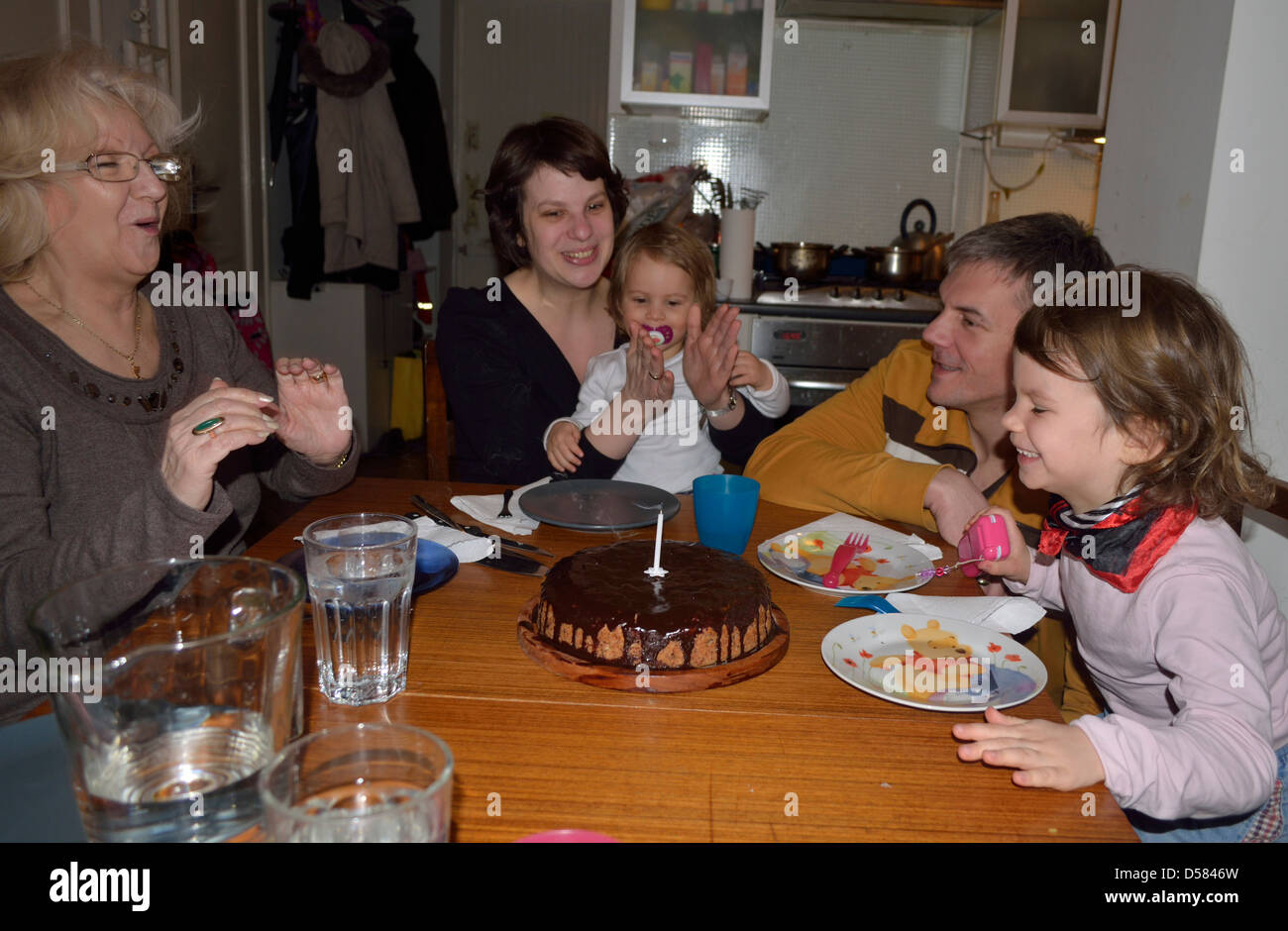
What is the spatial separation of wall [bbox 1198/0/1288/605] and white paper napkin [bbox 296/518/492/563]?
55.5 inches

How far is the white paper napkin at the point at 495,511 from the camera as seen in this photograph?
1460 mm

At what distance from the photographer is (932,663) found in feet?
3.41

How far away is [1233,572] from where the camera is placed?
107 centimetres

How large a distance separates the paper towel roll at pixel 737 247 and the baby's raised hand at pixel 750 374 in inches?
76.4

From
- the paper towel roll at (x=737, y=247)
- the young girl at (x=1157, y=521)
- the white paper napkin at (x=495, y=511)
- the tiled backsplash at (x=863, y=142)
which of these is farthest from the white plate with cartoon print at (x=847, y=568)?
the tiled backsplash at (x=863, y=142)

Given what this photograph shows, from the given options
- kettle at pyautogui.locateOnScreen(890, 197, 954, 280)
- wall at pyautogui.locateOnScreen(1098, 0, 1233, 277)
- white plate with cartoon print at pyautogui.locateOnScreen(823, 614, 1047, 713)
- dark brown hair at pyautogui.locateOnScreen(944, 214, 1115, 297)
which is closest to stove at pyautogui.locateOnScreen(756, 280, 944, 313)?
kettle at pyautogui.locateOnScreen(890, 197, 954, 280)

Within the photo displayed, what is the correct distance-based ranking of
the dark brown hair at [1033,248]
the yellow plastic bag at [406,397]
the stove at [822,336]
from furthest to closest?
1. the yellow plastic bag at [406,397]
2. the stove at [822,336]
3. the dark brown hair at [1033,248]

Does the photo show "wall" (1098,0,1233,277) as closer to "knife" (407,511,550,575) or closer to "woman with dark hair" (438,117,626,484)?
"woman with dark hair" (438,117,626,484)

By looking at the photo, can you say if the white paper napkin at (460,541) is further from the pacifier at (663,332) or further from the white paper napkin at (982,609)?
the pacifier at (663,332)

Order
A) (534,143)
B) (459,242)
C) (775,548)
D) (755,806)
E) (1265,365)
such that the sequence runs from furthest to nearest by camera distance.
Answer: (459,242)
(534,143)
(1265,365)
(775,548)
(755,806)
